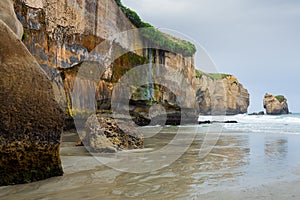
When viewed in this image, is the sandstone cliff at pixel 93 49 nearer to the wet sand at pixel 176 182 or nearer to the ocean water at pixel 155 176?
the ocean water at pixel 155 176

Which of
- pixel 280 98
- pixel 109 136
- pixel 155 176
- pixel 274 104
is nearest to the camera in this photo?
pixel 155 176

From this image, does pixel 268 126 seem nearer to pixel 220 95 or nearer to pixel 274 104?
pixel 220 95

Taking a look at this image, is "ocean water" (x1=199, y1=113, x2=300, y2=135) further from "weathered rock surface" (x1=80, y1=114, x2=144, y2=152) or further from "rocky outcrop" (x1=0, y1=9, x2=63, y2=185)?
"rocky outcrop" (x1=0, y1=9, x2=63, y2=185)

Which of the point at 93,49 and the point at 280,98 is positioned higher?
the point at 93,49

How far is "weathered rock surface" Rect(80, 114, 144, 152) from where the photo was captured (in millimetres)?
6781

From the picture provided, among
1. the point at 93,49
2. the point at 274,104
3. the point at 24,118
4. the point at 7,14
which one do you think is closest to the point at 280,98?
the point at 274,104

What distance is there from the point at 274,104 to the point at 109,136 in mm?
68016

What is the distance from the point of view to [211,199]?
312 centimetres

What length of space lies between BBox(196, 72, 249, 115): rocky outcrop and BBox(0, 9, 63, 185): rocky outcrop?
164 feet

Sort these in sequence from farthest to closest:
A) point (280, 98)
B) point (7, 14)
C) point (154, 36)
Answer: point (280, 98)
point (154, 36)
point (7, 14)

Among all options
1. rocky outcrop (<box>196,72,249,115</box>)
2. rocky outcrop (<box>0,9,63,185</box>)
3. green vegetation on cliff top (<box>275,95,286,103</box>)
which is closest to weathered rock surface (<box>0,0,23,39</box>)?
rocky outcrop (<box>0,9,63,185</box>)

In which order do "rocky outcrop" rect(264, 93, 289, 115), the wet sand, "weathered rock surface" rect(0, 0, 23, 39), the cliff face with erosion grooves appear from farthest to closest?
"rocky outcrop" rect(264, 93, 289, 115), the cliff face with erosion grooves, "weathered rock surface" rect(0, 0, 23, 39), the wet sand

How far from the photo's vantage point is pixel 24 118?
3.64 metres

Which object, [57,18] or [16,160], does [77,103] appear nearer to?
[57,18]
